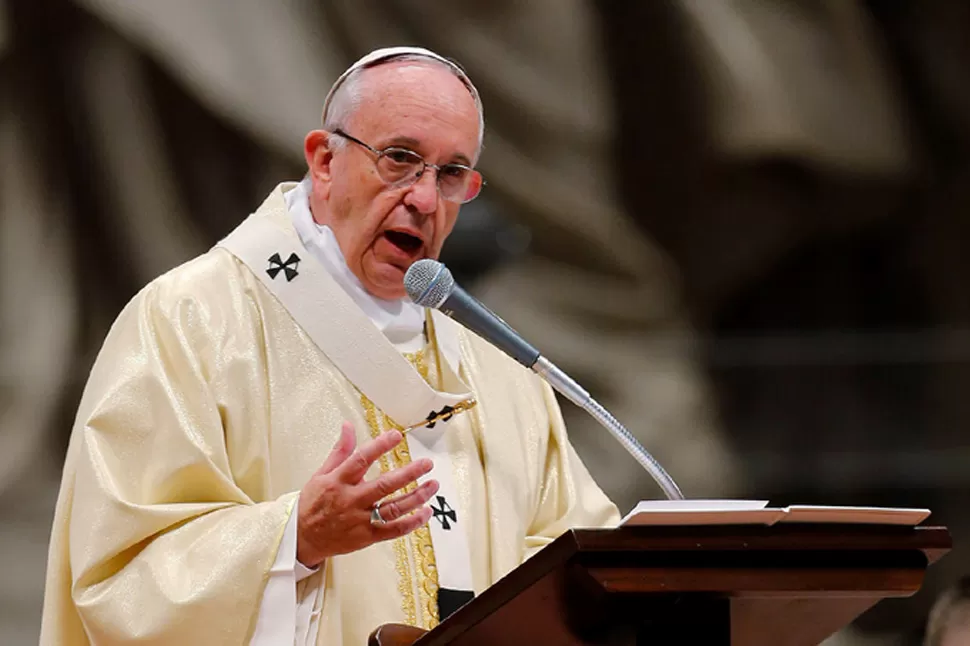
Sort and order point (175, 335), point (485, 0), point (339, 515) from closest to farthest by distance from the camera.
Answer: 1. point (339, 515)
2. point (175, 335)
3. point (485, 0)

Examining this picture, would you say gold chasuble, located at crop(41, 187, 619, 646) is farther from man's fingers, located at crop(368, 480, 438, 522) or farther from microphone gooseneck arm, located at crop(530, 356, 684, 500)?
microphone gooseneck arm, located at crop(530, 356, 684, 500)

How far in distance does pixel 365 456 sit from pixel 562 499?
47.8 inches

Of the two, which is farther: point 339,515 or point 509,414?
point 509,414

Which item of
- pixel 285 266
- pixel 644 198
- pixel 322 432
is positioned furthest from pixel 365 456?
pixel 644 198

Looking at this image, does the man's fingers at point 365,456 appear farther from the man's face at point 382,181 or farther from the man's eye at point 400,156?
the man's eye at point 400,156

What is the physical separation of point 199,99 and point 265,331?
2.68 meters

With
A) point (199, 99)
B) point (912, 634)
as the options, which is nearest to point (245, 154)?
point (199, 99)

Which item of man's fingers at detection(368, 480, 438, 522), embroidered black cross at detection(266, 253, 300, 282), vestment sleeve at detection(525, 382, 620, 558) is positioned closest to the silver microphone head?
Result: man's fingers at detection(368, 480, 438, 522)

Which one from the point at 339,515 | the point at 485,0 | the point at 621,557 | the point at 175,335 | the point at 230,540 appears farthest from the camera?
the point at 485,0

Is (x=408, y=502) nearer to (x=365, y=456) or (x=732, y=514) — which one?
(x=365, y=456)

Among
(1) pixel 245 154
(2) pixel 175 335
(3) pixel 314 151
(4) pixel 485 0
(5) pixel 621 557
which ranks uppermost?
(4) pixel 485 0

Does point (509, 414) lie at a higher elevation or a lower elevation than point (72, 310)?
lower

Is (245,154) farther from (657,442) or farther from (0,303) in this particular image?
(657,442)

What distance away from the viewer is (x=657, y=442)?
5500 mm
